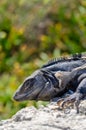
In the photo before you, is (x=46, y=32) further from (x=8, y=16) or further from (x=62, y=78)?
(x=62, y=78)

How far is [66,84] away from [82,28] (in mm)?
4909

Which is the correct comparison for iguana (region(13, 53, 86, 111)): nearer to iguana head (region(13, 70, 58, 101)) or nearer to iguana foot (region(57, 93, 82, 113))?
iguana head (region(13, 70, 58, 101))

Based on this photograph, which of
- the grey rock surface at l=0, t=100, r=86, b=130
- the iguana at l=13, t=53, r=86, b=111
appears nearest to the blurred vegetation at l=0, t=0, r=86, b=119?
the iguana at l=13, t=53, r=86, b=111

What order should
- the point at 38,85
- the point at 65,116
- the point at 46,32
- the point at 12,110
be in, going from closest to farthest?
1. the point at 65,116
2. the point at 38,85
3. the point at 12,110
4. the point at 46,32

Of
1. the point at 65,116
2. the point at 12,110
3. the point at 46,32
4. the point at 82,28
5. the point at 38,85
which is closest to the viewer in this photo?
the point at 65,116

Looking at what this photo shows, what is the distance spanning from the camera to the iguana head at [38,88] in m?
4.60

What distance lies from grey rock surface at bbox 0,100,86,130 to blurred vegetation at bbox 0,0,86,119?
14.2 feet

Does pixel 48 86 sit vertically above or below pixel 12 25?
below

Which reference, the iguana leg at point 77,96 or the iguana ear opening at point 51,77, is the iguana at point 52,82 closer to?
the iguana ear opening at point 51,77

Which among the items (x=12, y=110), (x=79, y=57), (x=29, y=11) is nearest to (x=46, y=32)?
(x=29, y=11)

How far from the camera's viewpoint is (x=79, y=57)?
4.73 meters

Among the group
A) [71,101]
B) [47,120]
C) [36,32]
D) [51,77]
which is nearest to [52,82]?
[51,77]

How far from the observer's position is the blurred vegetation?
9.36 m

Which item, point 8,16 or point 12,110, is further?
point 8,16
